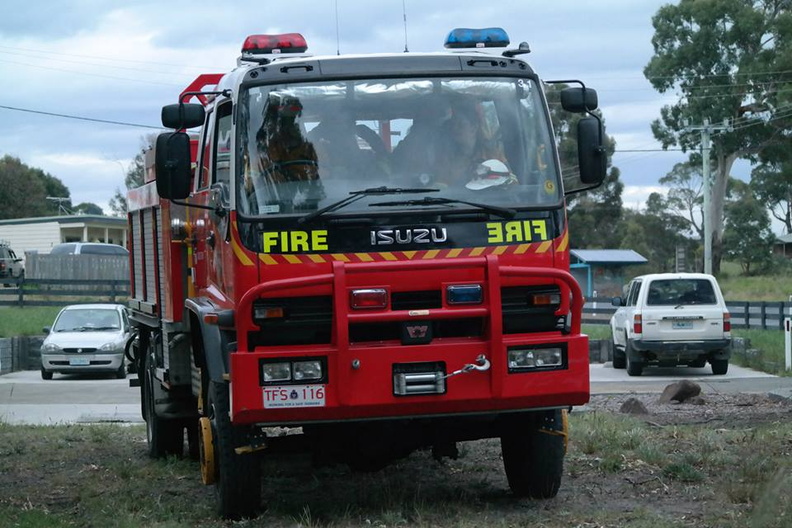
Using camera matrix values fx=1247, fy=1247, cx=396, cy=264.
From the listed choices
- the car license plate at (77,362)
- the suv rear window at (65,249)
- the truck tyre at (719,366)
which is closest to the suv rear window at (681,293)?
the truck tyre at (719,366)

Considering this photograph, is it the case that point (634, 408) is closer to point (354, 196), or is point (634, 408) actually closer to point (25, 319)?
point (354, 196)

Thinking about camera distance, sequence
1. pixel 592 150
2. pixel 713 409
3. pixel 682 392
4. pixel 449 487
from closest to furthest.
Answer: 1. pixel 592 150
2. pixel 449 487
3. pixel 713 409
4. pixel 682 392

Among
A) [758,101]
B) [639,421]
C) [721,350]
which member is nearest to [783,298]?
[758,101]

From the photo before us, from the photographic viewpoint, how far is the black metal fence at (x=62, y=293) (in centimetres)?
3900

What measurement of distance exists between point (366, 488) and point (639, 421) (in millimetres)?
4679

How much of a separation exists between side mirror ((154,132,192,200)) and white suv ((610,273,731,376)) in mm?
15144

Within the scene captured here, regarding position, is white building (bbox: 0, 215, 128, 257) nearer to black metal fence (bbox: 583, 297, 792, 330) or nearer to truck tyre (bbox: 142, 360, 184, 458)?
black metal fence (bbox: 583, 297, 792, 330)

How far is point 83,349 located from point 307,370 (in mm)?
17200

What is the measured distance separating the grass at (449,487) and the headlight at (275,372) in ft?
2.90

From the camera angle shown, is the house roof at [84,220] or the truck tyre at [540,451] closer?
the truck tyre at [540,451]

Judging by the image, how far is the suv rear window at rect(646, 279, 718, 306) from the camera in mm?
21781

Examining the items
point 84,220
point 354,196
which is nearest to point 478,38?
point 354,196

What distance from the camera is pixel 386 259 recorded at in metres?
7.35

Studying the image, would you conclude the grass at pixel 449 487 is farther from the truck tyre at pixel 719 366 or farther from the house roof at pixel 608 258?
the house roof at pixel 608 258
